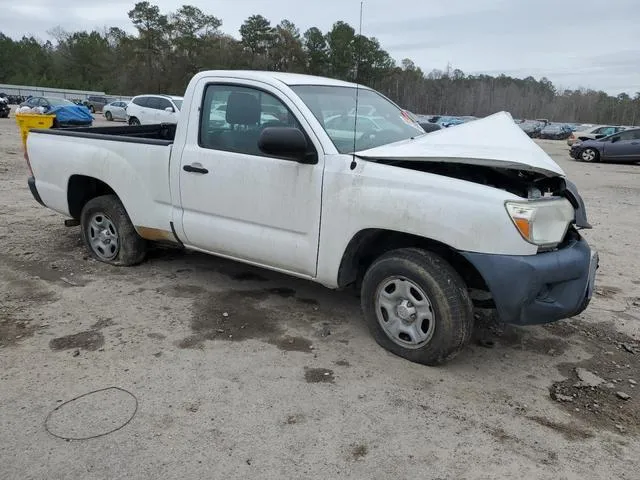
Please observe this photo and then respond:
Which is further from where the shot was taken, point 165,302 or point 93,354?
point 165,302

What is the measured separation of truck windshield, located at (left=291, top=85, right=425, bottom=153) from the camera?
4.10 metres

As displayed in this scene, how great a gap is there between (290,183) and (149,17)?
7979 centimetres

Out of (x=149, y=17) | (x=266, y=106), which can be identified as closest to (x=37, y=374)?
(x=266, y=106)

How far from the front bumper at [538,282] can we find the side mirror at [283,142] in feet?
4.35

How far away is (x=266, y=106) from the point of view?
429 centimetres

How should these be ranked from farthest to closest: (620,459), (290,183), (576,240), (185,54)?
(185,54)
(290,183)
(576,240)
(620,459)

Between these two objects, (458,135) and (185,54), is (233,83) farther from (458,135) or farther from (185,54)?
(185,54)

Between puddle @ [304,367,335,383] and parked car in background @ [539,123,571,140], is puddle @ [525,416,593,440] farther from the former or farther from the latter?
parked car in background @ [539,123,571,140]

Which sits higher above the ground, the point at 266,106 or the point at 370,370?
the point at 266,106

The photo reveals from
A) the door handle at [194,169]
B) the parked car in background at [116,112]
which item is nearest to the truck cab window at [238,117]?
the door handle at [194,169]

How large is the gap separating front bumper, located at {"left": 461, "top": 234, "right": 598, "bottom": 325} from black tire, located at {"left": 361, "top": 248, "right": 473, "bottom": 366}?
8.6 inches

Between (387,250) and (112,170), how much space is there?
2.82m

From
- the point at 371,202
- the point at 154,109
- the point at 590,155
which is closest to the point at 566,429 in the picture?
the point at 371,202

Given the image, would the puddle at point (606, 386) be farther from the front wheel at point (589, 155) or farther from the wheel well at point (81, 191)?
the front wheel at point (589, 155)
